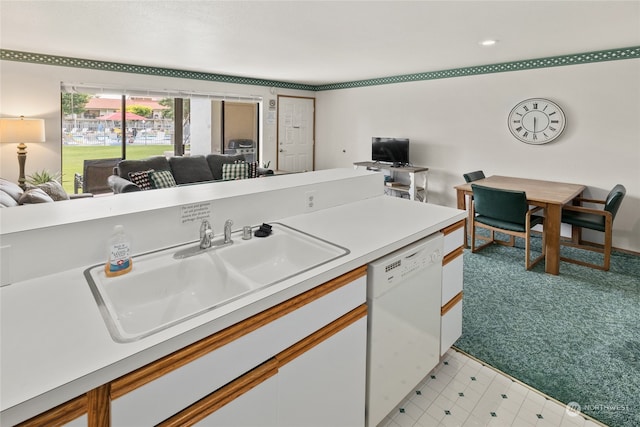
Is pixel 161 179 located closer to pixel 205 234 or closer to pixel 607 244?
pixel 205 234

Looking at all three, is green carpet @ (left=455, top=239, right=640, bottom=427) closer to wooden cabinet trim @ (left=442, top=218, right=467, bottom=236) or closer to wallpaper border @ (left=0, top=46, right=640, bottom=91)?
wooden cabinet trim @ (left=442, top=218, right=467, bottom=236)

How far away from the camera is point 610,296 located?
2918mm

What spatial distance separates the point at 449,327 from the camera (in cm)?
198

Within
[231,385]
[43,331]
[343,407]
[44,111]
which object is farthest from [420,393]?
[44,111]

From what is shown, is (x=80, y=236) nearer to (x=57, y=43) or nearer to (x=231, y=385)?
(x=231, y=385)

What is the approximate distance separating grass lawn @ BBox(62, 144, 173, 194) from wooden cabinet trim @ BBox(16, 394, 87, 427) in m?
5.54

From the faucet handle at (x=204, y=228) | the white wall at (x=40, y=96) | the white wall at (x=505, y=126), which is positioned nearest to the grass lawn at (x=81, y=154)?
the white wall at (x=40, y=96)

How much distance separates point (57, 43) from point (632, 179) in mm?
6544

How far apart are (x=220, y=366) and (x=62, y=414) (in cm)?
34

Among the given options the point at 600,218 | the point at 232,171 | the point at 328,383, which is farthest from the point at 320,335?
the point at 232,171

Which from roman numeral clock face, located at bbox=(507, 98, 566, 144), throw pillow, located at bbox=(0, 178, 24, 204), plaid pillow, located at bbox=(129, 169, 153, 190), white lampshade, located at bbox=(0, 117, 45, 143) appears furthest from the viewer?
plaid pillow, located at bbox=(129, 169, 153, 190)

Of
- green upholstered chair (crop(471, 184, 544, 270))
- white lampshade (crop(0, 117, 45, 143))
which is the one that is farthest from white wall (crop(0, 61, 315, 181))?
green upholstered chair (crop(471, 184, 544, 270))

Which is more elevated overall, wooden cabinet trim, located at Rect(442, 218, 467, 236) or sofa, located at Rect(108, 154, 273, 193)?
sofa, located at Rect(108, 154, 273, 193)

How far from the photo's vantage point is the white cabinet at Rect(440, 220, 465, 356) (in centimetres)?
188
